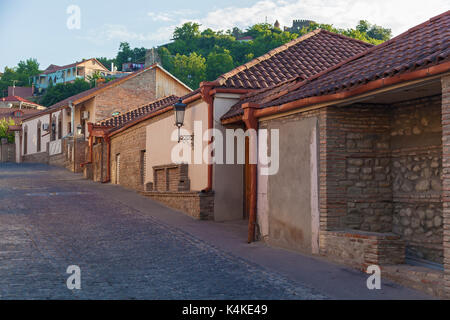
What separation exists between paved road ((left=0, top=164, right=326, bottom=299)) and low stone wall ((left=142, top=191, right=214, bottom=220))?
1.12 metres

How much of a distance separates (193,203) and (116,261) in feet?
16.7

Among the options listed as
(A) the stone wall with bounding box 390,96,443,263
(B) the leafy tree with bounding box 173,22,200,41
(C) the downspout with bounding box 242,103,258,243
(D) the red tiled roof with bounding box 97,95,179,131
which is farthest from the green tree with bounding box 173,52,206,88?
(A) the stone wall with bounding box 390,96,443,263

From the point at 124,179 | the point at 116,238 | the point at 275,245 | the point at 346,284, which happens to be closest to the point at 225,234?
the point at 275,245

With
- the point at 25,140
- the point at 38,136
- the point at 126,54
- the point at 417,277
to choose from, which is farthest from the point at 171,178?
the point at 126,54

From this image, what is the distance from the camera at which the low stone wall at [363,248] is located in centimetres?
743

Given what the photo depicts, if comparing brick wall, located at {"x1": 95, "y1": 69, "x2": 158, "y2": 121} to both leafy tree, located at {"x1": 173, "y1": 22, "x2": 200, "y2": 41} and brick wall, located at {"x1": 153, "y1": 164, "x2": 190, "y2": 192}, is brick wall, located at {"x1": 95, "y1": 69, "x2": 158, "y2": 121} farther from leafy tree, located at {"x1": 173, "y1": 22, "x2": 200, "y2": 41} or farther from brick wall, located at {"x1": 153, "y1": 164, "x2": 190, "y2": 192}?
leafy tree, located at {"x1": 173, "y1": 22, "x2": 200, "y2": 41}

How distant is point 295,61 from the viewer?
15258mm

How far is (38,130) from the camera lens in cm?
3959

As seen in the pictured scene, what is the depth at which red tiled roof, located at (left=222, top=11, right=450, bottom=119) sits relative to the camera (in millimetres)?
6860

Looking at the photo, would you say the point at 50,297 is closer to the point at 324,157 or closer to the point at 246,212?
the point at 324,157

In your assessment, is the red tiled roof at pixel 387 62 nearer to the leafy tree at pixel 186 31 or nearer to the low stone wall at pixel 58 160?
the low stone wall at pixel 58 160

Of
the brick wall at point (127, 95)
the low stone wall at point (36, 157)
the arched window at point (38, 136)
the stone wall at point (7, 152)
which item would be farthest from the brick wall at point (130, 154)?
the stone wall at point (7, 152)

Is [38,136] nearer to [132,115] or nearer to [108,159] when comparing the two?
[132,115]

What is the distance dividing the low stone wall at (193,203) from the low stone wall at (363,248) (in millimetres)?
4875
